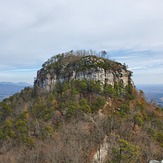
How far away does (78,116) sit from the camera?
123 feet

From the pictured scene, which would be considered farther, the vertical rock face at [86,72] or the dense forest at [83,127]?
the vertical rock face at [86,72]

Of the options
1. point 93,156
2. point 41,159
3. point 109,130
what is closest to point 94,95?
point 109,130

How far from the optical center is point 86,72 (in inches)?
1861

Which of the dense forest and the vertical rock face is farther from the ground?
the vertical rock face

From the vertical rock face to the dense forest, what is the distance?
33.2 inches

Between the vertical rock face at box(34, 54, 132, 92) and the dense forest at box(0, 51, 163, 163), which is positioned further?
the vertical rock face at box(34, 54, 132, 92)

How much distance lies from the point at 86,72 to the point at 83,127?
14.4m

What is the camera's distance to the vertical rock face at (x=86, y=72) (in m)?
46.9

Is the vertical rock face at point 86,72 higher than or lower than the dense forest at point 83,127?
higher

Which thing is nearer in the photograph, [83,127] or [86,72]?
[83,127]

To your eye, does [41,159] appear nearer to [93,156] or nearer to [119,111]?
[93,156]

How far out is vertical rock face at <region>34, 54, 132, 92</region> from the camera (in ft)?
154

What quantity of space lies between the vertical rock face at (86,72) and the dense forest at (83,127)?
0.84 meters

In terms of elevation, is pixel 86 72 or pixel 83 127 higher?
pixel 86 72
